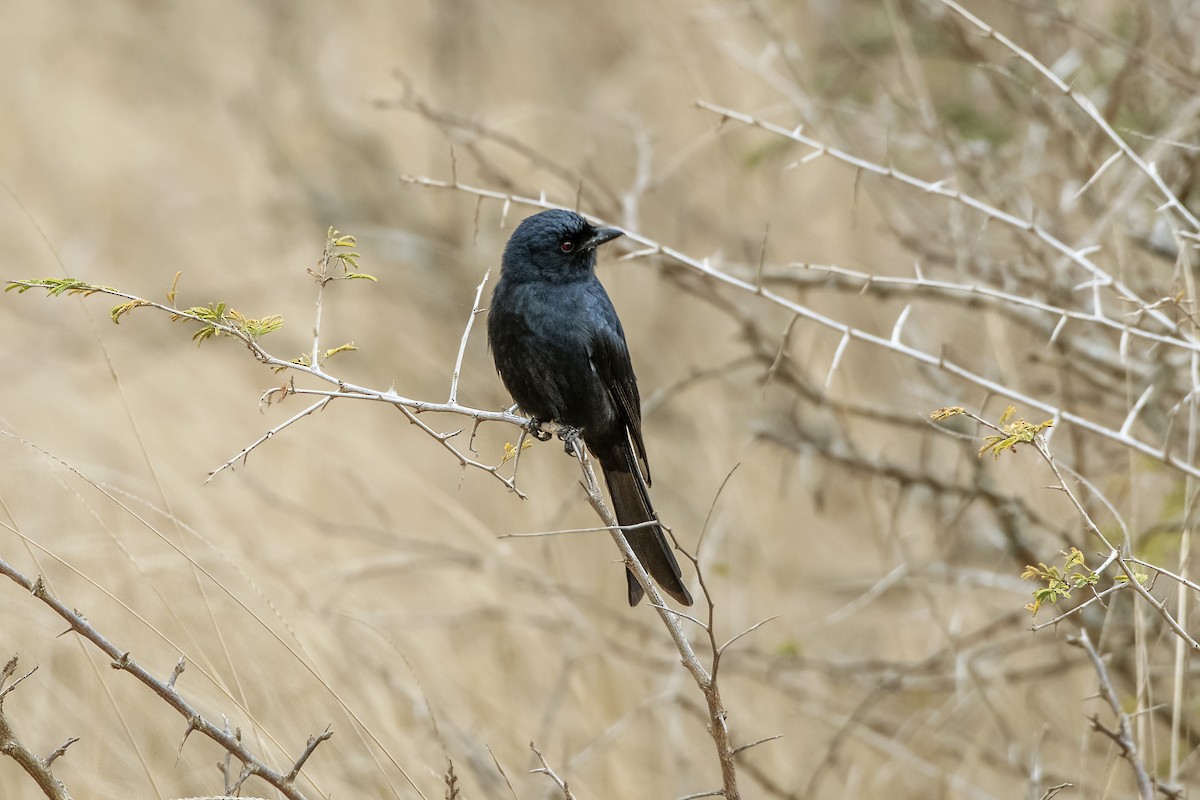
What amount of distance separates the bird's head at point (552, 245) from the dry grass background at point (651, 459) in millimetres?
288

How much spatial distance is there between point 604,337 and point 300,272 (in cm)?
376

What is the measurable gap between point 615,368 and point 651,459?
2.46m

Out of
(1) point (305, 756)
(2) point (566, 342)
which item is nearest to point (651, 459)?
(2) point (566, 342)

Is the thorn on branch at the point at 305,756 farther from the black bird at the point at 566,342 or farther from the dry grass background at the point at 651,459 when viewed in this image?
the black bird at the point at 566,342

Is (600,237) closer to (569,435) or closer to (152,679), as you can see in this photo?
(569,435)

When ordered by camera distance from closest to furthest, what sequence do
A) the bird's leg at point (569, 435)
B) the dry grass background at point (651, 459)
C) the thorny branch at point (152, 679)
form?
the thorny branch at point (152, 679), the dry grass background at point (651, 459), the bird's leg at point (569, 435)

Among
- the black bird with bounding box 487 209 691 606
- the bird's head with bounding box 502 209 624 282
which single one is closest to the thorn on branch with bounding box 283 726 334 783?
the black bird with bounding box 487 209 691 606

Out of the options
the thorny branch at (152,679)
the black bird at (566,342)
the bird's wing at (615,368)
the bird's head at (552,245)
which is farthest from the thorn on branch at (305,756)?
the bird's head at (552,245)

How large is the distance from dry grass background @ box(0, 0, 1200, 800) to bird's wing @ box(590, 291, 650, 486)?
35cm

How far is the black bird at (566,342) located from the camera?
3.38 metres

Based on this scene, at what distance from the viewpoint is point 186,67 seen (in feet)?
29.8

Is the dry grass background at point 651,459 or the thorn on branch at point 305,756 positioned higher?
the dry grass background at point 651,459

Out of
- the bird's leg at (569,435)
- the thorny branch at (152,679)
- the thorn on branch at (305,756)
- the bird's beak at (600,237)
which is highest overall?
the bird's beak at (600,237)

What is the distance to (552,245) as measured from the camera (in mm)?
3496
